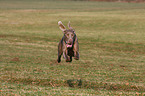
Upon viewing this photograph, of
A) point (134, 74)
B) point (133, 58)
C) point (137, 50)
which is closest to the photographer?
point (134, 74)

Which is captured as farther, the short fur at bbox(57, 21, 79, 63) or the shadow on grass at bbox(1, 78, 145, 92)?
the shadow on grass at bbox(1, 78, 145, 92)

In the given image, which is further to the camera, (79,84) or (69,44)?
(79,84)

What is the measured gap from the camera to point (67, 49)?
22.0ft

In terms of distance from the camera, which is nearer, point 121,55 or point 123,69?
point 123,69

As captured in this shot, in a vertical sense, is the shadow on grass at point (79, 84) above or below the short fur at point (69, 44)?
below

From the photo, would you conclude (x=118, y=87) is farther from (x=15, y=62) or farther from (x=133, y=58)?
(x=133, y=58)

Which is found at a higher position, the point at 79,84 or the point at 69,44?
the point at 69,44

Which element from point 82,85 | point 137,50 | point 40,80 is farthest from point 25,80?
point 137,50

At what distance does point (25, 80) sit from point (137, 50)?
68.4 ft

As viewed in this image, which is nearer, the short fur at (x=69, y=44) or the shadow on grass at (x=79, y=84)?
the short fur at (x=69, y=44)

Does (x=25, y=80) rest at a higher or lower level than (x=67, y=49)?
lower

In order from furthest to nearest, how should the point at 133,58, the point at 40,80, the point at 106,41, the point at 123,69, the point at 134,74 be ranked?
the point at 106,41 → the point at 133,58 → the point at 123,69 → the point at 134,74 → the point at 40,80

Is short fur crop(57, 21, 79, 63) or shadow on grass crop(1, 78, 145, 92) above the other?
short fur crop(57, 21, 79, 63)

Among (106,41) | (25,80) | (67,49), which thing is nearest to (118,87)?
(25,80)
